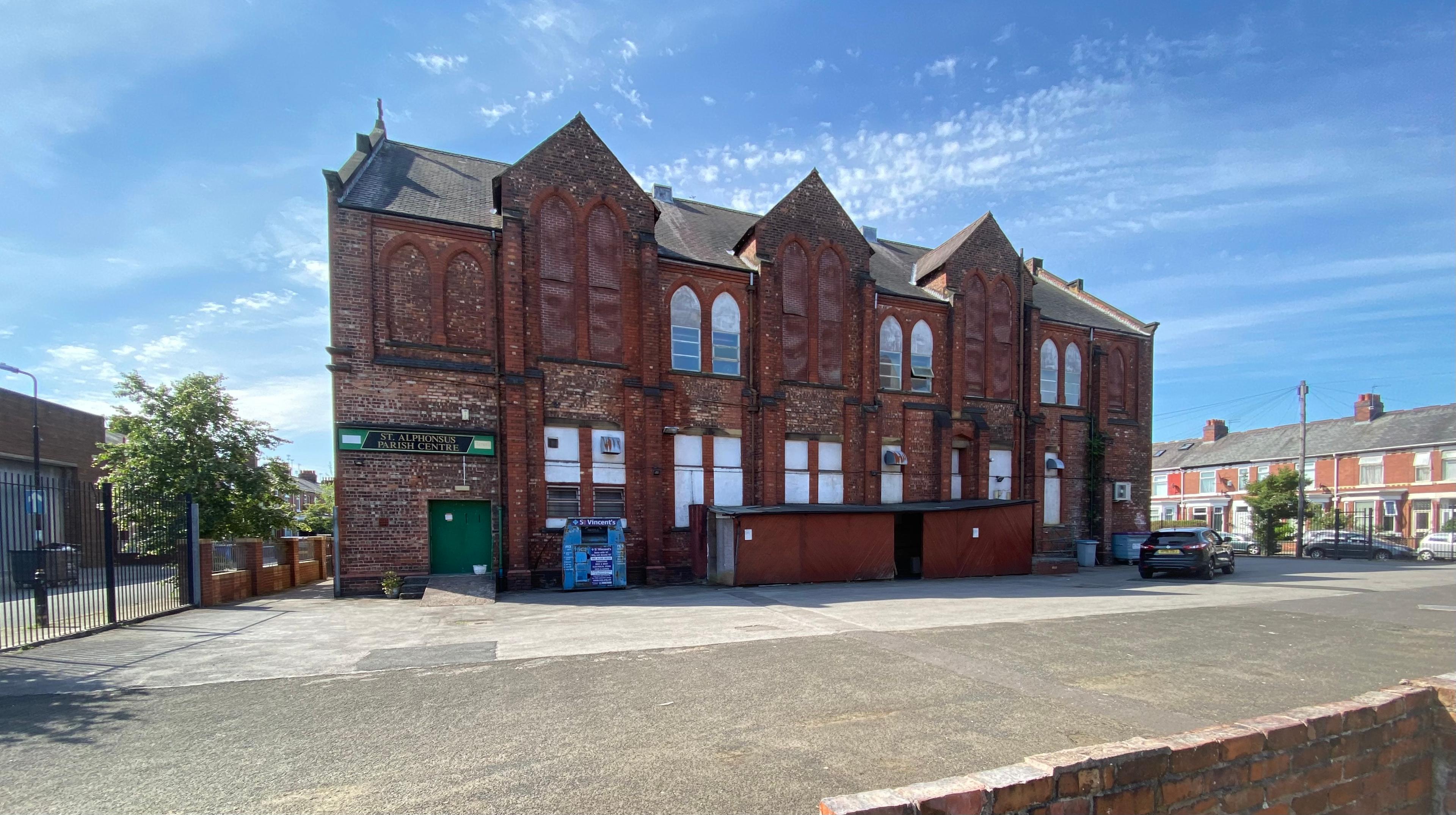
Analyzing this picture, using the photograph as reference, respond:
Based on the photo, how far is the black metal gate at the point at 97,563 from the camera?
10414 mm

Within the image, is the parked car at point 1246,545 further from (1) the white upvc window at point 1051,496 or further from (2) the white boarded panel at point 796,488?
(2) the white boarded panel at point 796,488

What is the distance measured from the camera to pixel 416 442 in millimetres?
15930

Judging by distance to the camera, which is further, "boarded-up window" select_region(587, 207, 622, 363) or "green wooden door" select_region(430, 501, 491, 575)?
"boarded-up window" select_region(587, 207, 622, 363)

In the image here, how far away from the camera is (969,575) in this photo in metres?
20.0

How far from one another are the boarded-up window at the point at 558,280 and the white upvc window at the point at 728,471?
5230 millimetres

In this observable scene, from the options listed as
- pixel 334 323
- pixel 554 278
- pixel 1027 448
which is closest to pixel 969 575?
pixel 1027 448

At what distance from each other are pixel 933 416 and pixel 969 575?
5.71 meters

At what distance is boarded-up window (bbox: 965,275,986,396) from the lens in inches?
944

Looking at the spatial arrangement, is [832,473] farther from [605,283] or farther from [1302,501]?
[1302,501]

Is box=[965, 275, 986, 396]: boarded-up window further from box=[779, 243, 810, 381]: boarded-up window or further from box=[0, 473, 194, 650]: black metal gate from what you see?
box=[0, 473, 194, 650]: black metal gate

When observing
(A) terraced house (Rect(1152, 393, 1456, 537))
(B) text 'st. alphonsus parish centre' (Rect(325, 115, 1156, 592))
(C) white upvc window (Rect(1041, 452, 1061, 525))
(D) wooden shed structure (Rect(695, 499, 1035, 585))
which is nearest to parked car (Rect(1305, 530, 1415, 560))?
(A) terraced house (Rect(1152, 393, 1456, 537))

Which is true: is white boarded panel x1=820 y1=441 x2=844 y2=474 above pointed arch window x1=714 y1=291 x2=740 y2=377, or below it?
below

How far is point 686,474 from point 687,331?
436 cm

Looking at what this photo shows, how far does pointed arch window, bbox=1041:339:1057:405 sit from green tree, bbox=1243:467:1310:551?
20.7 metres
